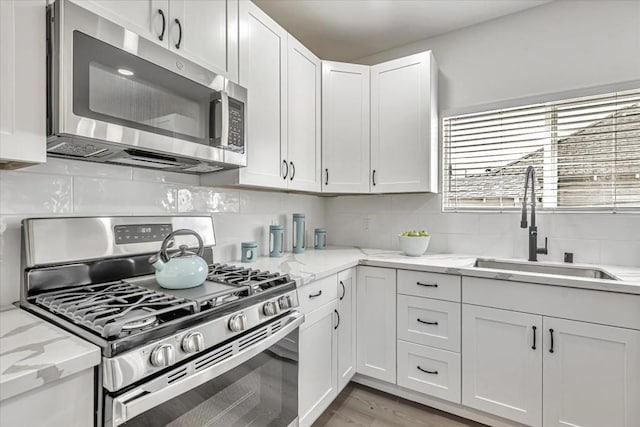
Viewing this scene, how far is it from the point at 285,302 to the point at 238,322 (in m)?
0.29

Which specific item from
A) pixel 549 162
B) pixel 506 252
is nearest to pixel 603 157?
pixel 549 162

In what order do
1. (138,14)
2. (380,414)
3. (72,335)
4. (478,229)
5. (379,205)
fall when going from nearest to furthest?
(72,335)
(138,14)
(380,414)
(478,229)
(379,205)

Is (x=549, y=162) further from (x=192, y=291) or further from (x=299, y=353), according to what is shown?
(x=192, y=291)

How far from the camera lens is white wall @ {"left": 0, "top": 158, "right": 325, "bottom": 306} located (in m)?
1.14

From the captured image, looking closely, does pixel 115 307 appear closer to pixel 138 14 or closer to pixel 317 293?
Answer: pixel 317 293

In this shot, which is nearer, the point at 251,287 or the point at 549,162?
the point at 251,287

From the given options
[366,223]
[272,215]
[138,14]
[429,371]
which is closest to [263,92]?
[138,14]

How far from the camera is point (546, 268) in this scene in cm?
A: 204

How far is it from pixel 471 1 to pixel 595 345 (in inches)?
84.2

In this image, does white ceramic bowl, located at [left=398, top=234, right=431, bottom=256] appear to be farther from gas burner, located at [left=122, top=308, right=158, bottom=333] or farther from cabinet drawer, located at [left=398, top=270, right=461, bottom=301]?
gas burner, located at [left=122, top=308, right=158, bottom=333]

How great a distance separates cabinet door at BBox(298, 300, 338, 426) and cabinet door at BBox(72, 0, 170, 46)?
1.42 m

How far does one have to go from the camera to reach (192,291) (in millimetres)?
1219

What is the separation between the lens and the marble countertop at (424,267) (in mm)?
1509

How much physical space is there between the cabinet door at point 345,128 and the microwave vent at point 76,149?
4.89 feet
